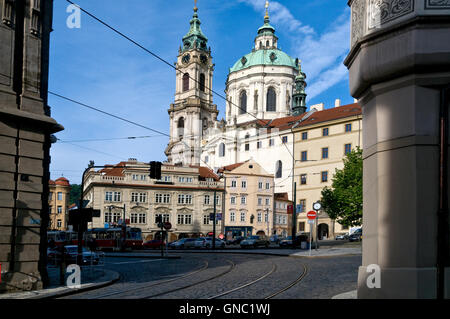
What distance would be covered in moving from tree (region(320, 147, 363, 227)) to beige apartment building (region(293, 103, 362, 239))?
15184mm

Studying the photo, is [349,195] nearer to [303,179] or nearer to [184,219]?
[303,179]

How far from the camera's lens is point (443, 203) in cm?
830

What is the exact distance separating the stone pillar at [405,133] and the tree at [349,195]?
3601 cm

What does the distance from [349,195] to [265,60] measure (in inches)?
2406

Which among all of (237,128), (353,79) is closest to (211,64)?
(237,128)

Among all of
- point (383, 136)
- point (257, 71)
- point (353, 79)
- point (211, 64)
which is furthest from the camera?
point (211, 64)

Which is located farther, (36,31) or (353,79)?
(36,31)

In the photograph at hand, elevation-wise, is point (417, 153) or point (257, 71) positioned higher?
point (257, 71)

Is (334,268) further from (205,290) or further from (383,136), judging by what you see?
(383,136)

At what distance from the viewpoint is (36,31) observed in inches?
568

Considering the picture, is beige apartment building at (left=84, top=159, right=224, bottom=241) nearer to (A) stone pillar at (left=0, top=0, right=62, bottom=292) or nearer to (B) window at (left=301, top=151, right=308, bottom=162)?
(B) window at (left=301, top=151, right=308, bottom=162)

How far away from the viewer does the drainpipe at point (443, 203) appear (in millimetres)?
8242

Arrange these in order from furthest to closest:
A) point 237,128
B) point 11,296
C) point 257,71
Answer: point 257,71 → point 237,128 → point 11,296
